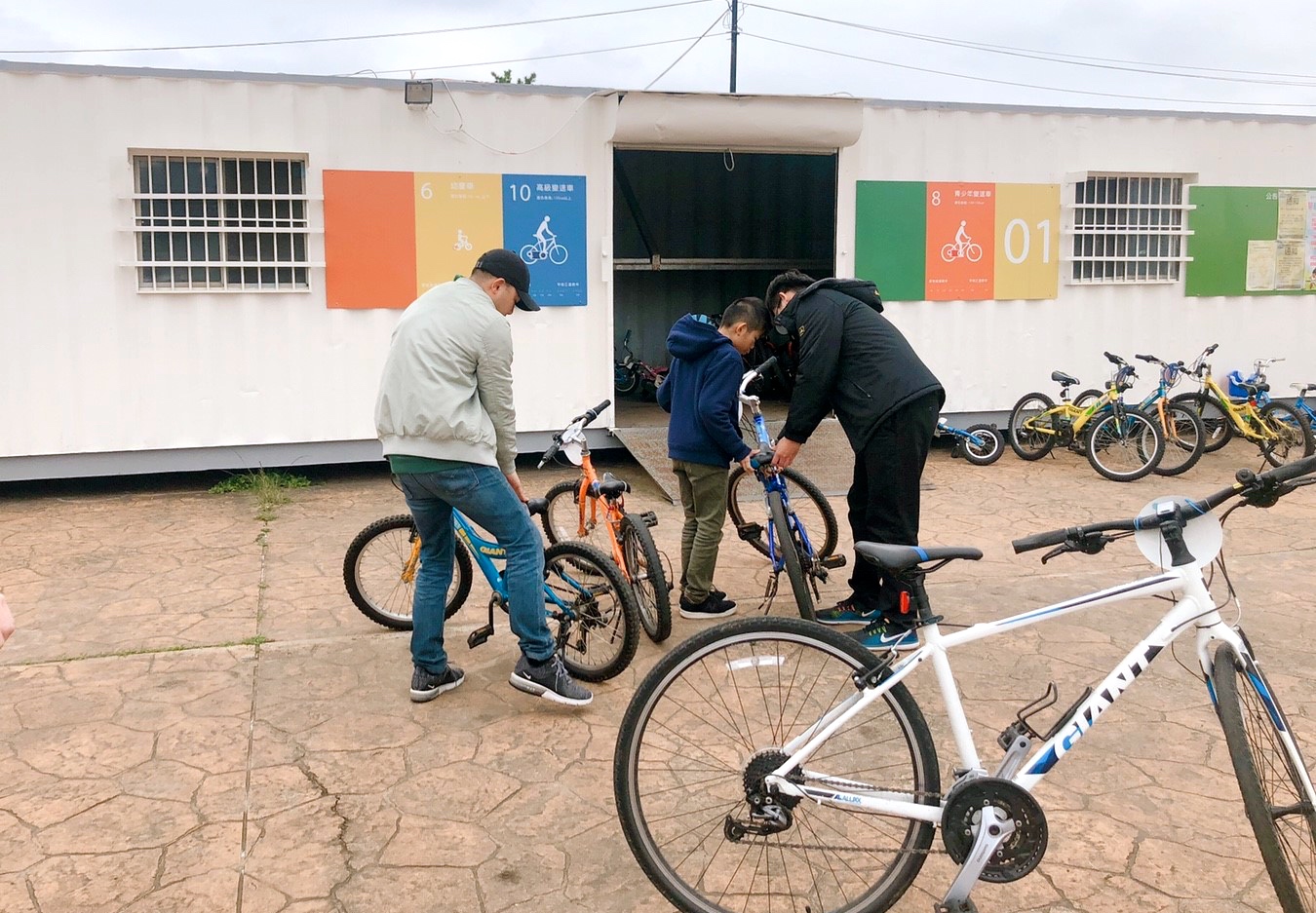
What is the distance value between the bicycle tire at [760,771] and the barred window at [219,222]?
6.26m

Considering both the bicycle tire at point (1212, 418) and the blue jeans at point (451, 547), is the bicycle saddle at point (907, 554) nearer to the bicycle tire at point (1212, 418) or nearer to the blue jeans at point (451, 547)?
the blue jeans at point (451, 547)

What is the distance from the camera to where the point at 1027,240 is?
10.0 meters

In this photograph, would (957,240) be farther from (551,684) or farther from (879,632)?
(551,684)

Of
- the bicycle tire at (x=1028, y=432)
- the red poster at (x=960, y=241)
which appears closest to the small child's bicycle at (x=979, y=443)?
the bicycle tire at (x=1028, y=432)

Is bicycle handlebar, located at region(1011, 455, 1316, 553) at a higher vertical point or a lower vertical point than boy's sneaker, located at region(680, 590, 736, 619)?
higher

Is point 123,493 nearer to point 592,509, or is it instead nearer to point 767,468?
point 592,509

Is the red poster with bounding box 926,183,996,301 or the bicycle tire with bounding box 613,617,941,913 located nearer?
the bicycle tire with bounding box 613,617,941,913

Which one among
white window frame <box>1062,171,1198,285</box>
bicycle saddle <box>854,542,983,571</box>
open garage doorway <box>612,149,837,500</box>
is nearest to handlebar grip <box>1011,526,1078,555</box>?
bicycle saddle <box>854,542,983,571</box>

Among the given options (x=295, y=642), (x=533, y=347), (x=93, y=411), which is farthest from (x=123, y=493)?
(x=295, y=642)

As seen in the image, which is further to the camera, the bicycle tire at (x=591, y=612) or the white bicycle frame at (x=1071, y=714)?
the bicycle tire at (x=591, y=612)

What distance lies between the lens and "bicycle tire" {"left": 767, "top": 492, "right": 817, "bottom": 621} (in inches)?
192

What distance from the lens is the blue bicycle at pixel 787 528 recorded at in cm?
A: 495

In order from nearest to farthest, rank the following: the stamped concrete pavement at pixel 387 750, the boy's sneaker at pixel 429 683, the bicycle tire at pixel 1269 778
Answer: the bicycle tire at pixel 1269 778 < the stamped concrete pavement at pixel 387 750 < the boy's sneaker at pixel 429 683

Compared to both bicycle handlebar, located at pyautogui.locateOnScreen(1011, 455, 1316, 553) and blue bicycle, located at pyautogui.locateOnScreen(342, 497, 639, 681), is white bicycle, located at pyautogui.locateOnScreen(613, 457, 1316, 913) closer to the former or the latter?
bicycle handlebar, located at pyautogui.locateOnScreen(1011, 455, 1316, 553)
